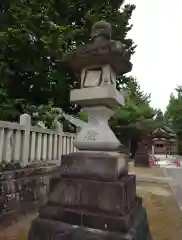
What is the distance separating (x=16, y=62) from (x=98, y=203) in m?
4.13

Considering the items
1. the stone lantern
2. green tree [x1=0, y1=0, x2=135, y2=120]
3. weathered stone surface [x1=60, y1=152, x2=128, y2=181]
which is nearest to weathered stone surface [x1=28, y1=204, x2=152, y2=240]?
weathered stone surface [x1=60, y1=152, x2=128, y2=181]

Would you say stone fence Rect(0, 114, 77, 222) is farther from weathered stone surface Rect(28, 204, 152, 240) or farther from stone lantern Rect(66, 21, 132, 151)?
stone lantern Rect(66, 21, 132, 151)

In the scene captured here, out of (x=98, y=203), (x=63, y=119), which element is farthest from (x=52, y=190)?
(x=63, y=119)

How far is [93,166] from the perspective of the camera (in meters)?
2.49

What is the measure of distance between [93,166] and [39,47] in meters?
3.88

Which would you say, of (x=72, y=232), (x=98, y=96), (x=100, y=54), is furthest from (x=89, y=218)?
(x=100, y=54)

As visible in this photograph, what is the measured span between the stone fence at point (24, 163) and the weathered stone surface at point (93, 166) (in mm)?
1103

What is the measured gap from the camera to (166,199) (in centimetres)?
613

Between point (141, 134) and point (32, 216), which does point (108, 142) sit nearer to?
point (32, 216)

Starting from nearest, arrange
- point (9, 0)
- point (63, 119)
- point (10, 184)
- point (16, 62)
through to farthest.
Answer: point (10, 184) → point (16, 62) → point (63, 119) → point (9, 0)

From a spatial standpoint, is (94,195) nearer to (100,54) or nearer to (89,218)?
(89,218)

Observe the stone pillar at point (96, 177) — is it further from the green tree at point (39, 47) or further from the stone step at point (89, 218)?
the green tree at point (39, 47)

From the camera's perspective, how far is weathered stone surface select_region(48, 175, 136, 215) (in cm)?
227

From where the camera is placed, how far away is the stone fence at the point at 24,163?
3523 millimetres
